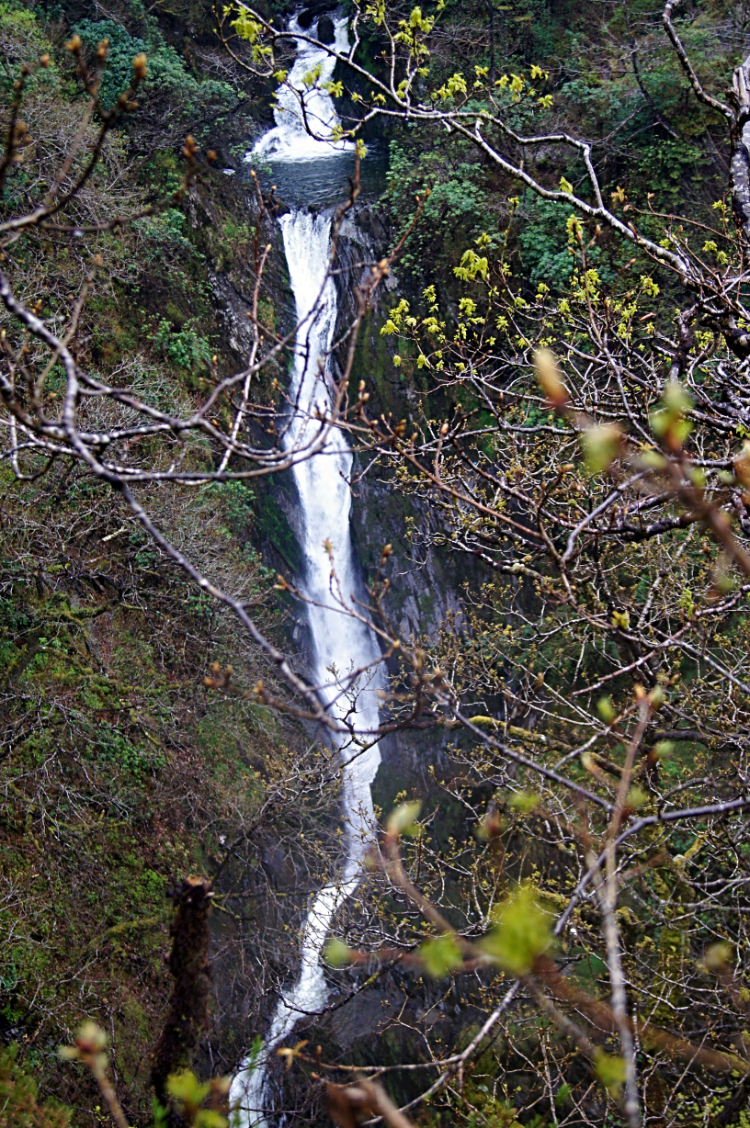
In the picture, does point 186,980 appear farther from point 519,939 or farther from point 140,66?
point 140,66

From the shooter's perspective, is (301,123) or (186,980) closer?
(186,980)

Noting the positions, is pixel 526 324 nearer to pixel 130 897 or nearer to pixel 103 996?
pixel 130 897

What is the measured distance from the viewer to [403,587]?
37.3 ft

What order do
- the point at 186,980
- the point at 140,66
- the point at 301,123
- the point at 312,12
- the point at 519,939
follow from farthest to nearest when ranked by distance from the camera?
the point at 312,12 < the point at 301,123 < the point at 186,980 < the point at 140,66 < the point at 519,939

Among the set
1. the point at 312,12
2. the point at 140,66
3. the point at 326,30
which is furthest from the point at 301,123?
the point at 140,66

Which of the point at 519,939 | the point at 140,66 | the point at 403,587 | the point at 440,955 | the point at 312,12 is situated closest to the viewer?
the point at 519,939

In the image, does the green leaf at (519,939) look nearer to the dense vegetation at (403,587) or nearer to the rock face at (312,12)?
the dense vegetation at (403,587)

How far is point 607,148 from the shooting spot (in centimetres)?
917

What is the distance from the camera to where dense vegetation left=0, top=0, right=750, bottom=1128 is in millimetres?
4406

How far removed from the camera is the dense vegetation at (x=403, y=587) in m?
4.41

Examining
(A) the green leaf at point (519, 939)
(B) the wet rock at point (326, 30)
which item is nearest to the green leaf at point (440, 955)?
(A) the green leaf at point (519, 939)

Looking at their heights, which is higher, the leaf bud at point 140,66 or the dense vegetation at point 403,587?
the leaf bud at point 140,66

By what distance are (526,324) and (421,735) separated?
244 inches

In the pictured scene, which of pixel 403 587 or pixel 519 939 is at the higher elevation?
pixel 519 939
